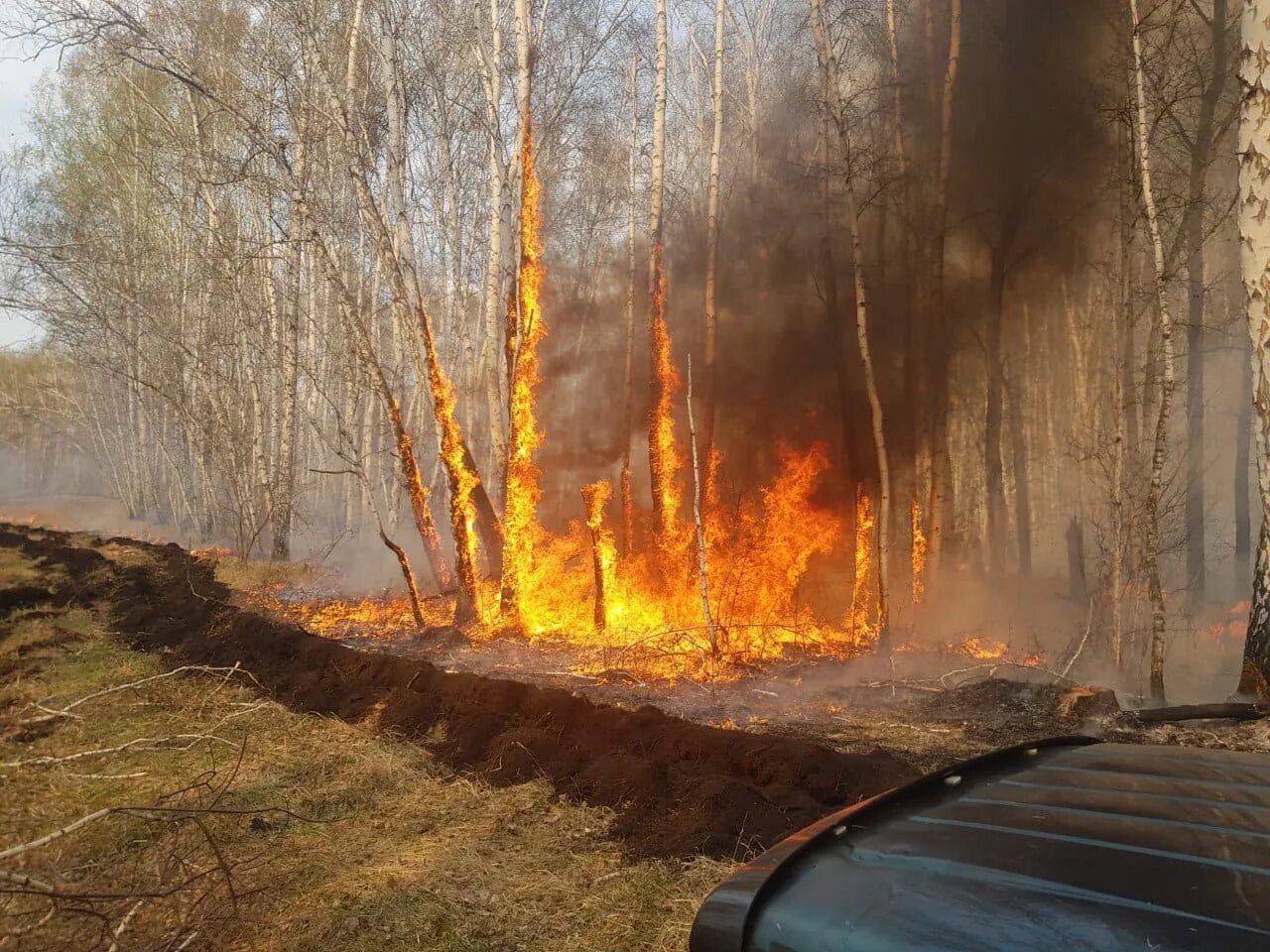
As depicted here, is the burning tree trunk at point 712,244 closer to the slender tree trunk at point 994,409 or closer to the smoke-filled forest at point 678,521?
the smoke-filled forest at point 678,521

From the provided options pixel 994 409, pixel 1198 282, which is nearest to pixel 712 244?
pixel 994 409

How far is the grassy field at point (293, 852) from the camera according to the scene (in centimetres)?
365

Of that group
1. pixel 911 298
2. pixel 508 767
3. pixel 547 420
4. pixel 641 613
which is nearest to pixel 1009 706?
pixel 508 767

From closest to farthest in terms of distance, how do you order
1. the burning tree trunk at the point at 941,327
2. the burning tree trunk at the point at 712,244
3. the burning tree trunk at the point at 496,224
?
the burning tree trunk at the point at 496,224
the burning tree trunk at the point at 941,327
the burning tree trunk at the point at 712,244

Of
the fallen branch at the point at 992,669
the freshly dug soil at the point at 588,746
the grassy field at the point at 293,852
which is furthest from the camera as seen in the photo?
the fallen branch at the point at 992,669

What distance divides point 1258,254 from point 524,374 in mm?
7912

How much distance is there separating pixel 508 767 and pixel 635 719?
0.98 metres

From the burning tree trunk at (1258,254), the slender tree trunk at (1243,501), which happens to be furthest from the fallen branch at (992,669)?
the slender tree trunk at (1243,501)

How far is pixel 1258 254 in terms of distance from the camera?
6344 millimetres

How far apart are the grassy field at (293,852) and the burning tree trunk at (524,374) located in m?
4.62

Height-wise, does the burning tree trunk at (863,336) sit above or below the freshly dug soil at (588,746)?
above

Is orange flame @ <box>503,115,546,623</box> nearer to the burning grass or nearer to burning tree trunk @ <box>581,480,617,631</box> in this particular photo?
the burning grass

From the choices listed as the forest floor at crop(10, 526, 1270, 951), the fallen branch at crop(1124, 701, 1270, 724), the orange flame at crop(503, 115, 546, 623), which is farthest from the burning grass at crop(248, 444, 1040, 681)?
the fallen branch at crop(1124, 701, 1270, 724)

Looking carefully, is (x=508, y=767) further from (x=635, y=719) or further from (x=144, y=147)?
(x=144, y=147)
